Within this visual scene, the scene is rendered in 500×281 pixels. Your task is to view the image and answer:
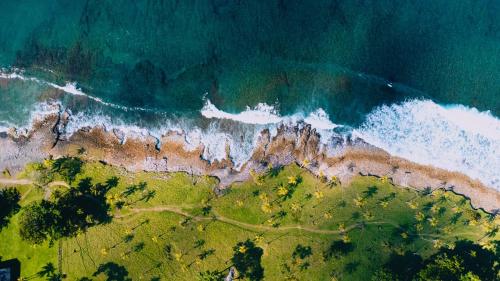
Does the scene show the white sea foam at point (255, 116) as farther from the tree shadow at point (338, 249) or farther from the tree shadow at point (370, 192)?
the tree shadow at point (338, 249)

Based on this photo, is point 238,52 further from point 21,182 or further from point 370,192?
point 21,182

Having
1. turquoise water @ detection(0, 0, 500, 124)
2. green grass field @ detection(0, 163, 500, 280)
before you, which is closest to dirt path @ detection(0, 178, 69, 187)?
green grass field @ detection(0, 163, 500, 280)

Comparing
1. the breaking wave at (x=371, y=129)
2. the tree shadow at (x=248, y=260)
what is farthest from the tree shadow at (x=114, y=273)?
the breaking wave at (x=371, y=129)

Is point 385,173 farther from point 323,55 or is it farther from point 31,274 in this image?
point 31,274

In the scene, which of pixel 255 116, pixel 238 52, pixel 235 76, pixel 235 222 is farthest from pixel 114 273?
pixel 238 52

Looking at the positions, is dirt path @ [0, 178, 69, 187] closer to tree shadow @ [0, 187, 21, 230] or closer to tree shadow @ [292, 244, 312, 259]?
tree shadow @ [0, 187, 21, 230]

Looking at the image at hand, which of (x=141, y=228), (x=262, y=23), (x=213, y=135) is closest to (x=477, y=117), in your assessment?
(x=262, y=23)
